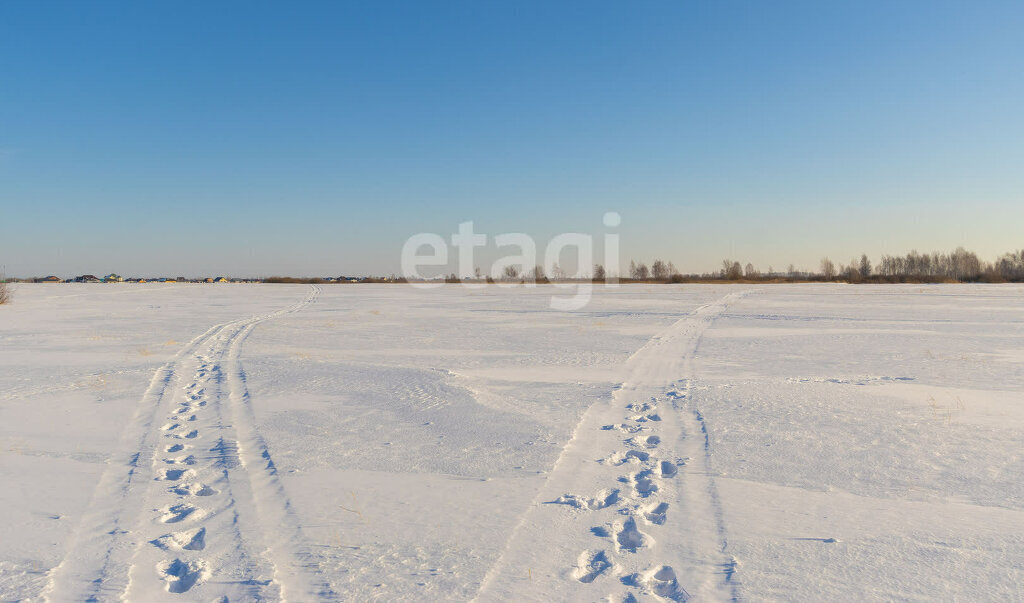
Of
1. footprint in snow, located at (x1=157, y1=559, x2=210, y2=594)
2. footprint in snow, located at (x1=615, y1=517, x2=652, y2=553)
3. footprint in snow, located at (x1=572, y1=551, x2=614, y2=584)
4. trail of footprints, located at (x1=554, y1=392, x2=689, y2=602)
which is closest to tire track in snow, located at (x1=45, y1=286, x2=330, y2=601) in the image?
footprint in snow, located at (x1=157, y1=559, x2=210, y2=594)

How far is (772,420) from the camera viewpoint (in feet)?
21.5

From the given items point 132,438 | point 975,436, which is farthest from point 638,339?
point 132,438

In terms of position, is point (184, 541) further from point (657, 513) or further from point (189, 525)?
point (657, 513)

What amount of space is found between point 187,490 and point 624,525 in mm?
3161

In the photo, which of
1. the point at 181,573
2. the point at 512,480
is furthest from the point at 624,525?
the point at 181,573

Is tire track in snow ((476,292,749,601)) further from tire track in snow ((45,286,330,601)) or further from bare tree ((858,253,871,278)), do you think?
bare tree ((858,253,871,278))

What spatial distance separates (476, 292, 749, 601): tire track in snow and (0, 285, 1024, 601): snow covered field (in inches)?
0.8

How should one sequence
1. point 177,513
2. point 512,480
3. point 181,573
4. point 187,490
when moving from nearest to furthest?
point 181,573
point 177,513
point 187,490
point 512,480

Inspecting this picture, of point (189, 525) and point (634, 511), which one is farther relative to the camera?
point (634, 511)

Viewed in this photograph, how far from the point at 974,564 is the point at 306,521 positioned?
3916 mm

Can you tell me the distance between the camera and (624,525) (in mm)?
3793

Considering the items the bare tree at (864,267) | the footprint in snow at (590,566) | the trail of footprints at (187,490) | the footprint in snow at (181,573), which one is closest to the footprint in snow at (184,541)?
the trail of footprints at (187,490)

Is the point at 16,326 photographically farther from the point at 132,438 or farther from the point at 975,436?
the point at 975,436

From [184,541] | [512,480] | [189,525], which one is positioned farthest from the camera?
[512,480]
